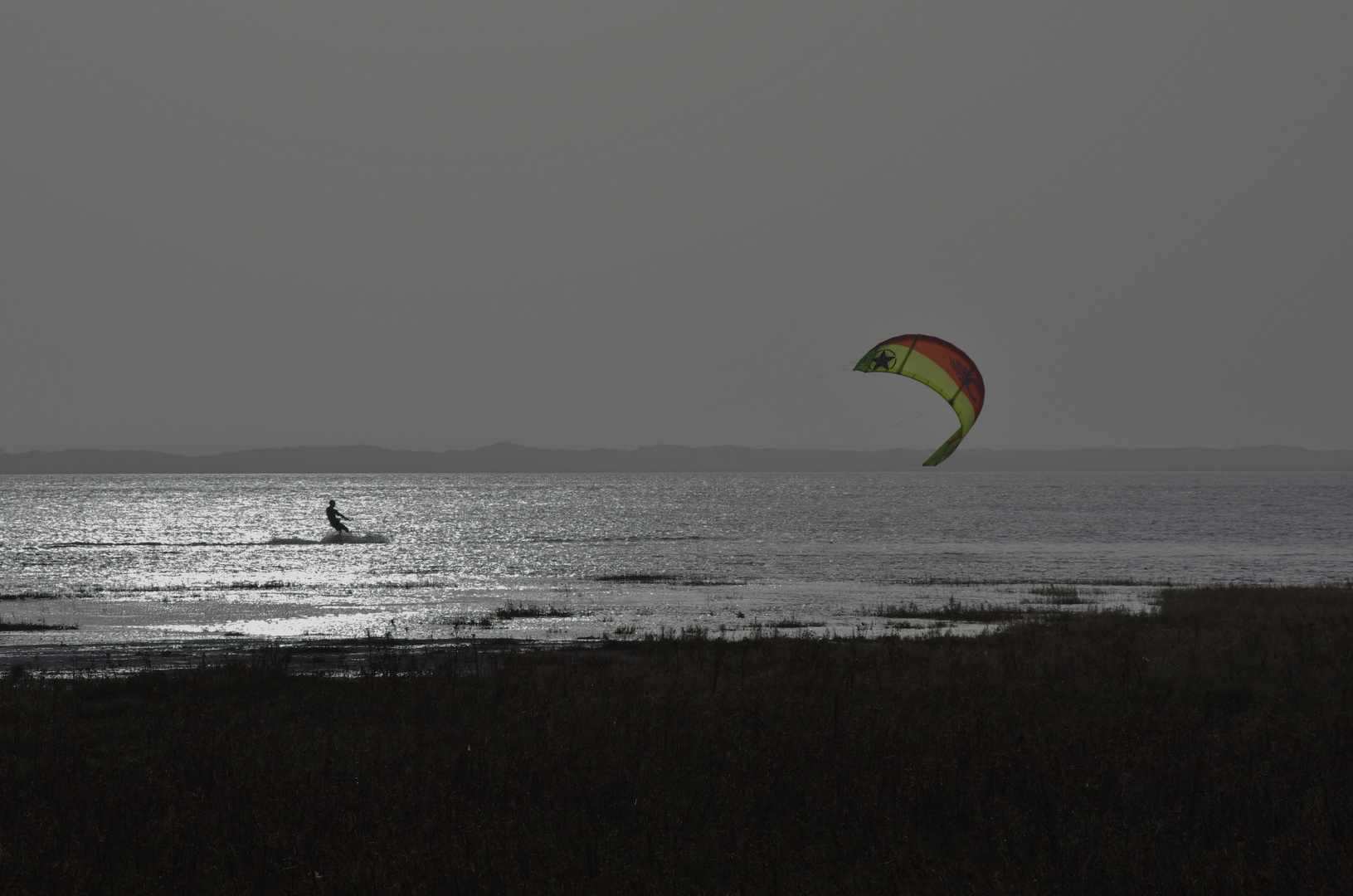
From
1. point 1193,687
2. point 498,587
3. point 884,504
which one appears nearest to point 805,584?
point 498,587

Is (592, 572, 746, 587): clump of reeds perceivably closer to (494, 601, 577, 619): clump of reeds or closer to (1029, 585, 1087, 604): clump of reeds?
(494, 601, 577, 619): clump of reeds

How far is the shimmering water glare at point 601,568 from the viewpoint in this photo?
26.1m

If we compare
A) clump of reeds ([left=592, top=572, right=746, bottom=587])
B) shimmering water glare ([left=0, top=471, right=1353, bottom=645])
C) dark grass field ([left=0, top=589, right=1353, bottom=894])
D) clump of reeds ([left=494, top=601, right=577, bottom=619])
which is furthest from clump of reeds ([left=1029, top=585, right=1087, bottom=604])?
dark grass field ([left=0, top=589, right=1353, bottom=894])

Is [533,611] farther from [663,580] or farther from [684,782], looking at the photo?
[684,782]

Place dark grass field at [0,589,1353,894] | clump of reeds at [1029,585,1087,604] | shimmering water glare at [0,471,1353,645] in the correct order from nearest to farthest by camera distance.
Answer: dark grass field at [0,589,1353,894]
shimmering water glare at [0,471,1353,645]
clump of reeds at [1029,585,1087,604]

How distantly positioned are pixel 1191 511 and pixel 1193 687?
350ft

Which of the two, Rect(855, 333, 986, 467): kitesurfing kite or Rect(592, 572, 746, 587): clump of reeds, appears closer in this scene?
Rect(855, 333, 986, 467): kitesurfing kite

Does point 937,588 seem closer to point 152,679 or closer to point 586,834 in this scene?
point 152,679

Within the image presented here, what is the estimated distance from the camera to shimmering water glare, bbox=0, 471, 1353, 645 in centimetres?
2609

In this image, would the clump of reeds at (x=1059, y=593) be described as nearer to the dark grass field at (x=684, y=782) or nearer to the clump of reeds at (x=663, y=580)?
the clump of reeds at (x=663, y=580)

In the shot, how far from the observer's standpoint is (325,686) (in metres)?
13.8

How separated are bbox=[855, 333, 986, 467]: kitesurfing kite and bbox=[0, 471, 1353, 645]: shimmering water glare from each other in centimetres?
642

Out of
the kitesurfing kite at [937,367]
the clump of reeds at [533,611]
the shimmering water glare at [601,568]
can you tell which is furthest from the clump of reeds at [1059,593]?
the clump of reeds at [533,611]

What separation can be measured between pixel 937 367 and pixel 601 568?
24.5m
